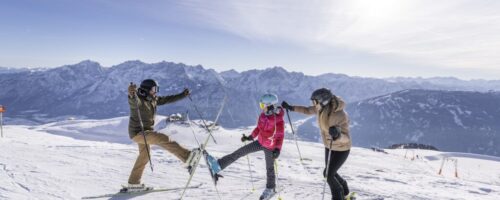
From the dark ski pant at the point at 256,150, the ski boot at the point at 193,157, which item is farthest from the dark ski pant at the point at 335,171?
the ski boot at the point at 193,157

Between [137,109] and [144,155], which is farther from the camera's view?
[144,155]

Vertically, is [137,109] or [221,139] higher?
[137,109]

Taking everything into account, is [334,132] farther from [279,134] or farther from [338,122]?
[279,134]

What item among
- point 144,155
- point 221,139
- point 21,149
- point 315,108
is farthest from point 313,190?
point 221,139

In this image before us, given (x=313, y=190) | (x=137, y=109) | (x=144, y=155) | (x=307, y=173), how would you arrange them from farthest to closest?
(x=307, y=173)
(x=313, y=190)
(x=144, y=155)
(x=137, y=109)

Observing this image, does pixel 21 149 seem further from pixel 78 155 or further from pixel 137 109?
pixel 137 109

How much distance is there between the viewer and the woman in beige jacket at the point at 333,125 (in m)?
7.12

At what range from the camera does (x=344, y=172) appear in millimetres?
13852

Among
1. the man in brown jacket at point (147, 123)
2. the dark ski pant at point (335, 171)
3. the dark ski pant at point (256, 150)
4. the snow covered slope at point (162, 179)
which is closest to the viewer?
the dark ski pant at point (335, 171)

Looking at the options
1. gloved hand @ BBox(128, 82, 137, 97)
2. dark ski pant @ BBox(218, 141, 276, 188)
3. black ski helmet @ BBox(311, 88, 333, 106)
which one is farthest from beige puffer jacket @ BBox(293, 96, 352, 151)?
gloved hand @ BBox(128, 82, 137, 97)

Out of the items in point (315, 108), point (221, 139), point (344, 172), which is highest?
point (315, 108)

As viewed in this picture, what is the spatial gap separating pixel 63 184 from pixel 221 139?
138 feet

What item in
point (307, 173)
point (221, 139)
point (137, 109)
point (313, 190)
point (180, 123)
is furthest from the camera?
point (180, 123)

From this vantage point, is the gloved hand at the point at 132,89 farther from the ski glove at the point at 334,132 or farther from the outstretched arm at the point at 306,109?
the ski glove at the point at 334,132
